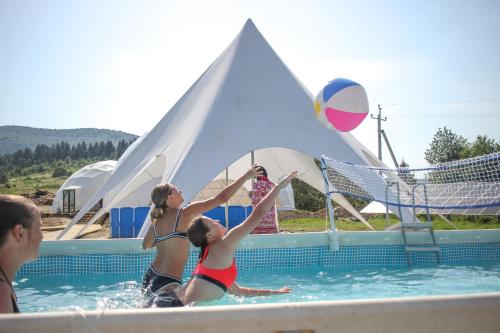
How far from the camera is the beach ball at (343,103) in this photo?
7.69 m

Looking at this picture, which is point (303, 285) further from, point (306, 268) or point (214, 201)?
point (214, 201)

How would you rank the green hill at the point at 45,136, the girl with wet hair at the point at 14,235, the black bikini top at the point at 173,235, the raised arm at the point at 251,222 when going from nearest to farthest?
1. the girl with wet hair at the point at 14,235
2. the raised arm at the point at 251,222
3. the black bikini top at the point at 173,235
4. the green hill at the point at 45,136

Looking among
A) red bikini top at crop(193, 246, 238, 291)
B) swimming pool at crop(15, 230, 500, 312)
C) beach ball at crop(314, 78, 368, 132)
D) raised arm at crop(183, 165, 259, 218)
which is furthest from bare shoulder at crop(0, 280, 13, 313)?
beach ball at crop(314, 78, 368, 132)

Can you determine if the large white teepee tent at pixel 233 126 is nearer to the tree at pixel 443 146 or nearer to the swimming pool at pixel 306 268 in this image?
the swimming pool at pixel 306 268

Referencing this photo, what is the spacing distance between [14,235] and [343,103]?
663 centimetres

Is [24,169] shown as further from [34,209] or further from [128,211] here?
[34,209]

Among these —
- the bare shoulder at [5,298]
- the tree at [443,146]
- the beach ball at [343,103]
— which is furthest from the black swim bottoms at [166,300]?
the tree at [443,146]

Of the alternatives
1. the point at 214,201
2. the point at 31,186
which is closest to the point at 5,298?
the point at 214,201

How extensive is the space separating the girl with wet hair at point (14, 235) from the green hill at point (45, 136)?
161m

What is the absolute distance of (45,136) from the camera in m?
158

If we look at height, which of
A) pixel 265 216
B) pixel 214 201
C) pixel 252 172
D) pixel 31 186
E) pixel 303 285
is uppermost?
pixel 31 186

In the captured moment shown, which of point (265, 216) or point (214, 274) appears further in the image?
point (265, 216)

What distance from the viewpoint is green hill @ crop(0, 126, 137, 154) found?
5984 inches

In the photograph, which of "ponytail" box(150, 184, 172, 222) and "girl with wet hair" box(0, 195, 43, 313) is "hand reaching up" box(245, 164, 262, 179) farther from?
"girl with wet hair" box(0, 195, 43, 313)
